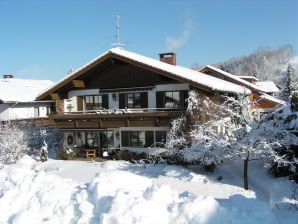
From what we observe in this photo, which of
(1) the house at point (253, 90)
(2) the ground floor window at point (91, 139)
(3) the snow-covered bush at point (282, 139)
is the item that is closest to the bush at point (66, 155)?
(2) the ground floor window at point (91, 139)

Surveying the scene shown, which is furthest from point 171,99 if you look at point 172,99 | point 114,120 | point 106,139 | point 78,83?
point 78,83

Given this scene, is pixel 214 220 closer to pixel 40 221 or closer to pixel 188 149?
pixel 40 221

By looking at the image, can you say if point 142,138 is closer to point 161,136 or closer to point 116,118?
point 161,136

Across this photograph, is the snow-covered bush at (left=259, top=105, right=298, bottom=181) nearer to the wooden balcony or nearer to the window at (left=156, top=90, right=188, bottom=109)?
the wooden balcony

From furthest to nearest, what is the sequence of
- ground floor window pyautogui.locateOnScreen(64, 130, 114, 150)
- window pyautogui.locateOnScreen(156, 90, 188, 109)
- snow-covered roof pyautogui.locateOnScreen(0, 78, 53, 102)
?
snow-covered roof pyautogui.locateOnScreen(0, 78, 53, 102)
ground floor window pyautogui.locateOnScreen(64, 130, 114, 150)
window pyautogui.locateOnScreen(156, 90, 188, 109)

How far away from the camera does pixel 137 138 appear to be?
2600 centimetres

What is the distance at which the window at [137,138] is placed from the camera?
25508mm

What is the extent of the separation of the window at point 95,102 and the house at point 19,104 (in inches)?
258

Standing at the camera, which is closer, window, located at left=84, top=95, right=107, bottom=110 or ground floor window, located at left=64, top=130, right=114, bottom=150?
ground floor window, located at left=64, top=130, right=114, bottom=150

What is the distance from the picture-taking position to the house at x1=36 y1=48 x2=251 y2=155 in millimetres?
24331

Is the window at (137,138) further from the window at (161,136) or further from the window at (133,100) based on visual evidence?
the window at (133,100)

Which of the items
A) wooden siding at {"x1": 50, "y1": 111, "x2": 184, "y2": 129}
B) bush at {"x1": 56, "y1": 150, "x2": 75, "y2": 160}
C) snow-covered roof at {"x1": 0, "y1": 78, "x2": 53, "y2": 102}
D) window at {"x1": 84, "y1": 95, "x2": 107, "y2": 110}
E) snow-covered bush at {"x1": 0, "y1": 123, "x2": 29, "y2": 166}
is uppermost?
snow-covered roof at {"x1": 0, "y1": 78, "x2": 53, "y2": 102}

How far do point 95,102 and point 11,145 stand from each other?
6595 millimetres

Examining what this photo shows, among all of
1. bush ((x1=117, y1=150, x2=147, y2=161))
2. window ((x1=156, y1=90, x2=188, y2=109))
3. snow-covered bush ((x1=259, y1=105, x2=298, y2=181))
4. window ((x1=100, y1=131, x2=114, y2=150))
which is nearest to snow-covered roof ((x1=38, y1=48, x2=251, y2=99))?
window ((x1=156, y1=90, x2=188, y2=109))
